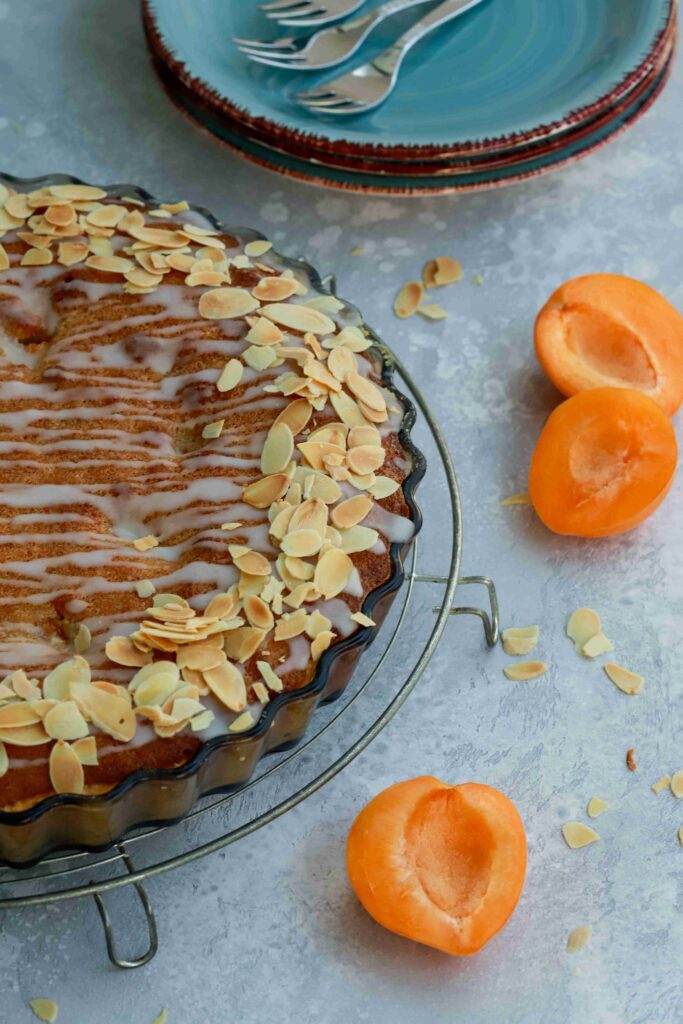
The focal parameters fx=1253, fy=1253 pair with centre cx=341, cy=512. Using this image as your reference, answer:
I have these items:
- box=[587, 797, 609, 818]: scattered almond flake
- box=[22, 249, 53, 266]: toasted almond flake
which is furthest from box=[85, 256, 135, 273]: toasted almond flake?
box=[587, 797, 609, 818]: scattered almond flake

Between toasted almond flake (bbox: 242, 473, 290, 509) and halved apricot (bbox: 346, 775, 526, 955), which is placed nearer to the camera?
halved apricot (bbox: 346, 775, 526, 955)

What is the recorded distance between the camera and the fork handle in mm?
1684

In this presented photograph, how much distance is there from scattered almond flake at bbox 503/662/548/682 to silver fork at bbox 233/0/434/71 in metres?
0.86

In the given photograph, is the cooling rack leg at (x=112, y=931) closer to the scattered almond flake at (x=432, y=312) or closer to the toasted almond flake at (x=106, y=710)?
the toasted almond flake at (x=106, y=710)

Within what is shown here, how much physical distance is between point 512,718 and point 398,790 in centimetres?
20

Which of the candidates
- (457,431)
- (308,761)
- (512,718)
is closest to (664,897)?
(512,718)

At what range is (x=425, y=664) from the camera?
1.21 metres

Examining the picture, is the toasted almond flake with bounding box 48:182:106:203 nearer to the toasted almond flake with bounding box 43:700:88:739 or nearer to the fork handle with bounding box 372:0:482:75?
the fork handle with bounding box 372:0:482:75

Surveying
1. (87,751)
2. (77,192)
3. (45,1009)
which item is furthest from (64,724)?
(77,192)

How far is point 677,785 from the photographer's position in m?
1.21

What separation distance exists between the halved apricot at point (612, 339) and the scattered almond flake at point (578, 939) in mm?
596

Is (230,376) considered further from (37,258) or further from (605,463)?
(605,463)

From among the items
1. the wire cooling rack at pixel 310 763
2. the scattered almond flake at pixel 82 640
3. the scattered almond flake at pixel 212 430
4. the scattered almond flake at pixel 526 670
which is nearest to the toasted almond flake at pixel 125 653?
the scattered almond flake at pixel 82 640

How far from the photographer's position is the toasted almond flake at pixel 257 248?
4.58ft
